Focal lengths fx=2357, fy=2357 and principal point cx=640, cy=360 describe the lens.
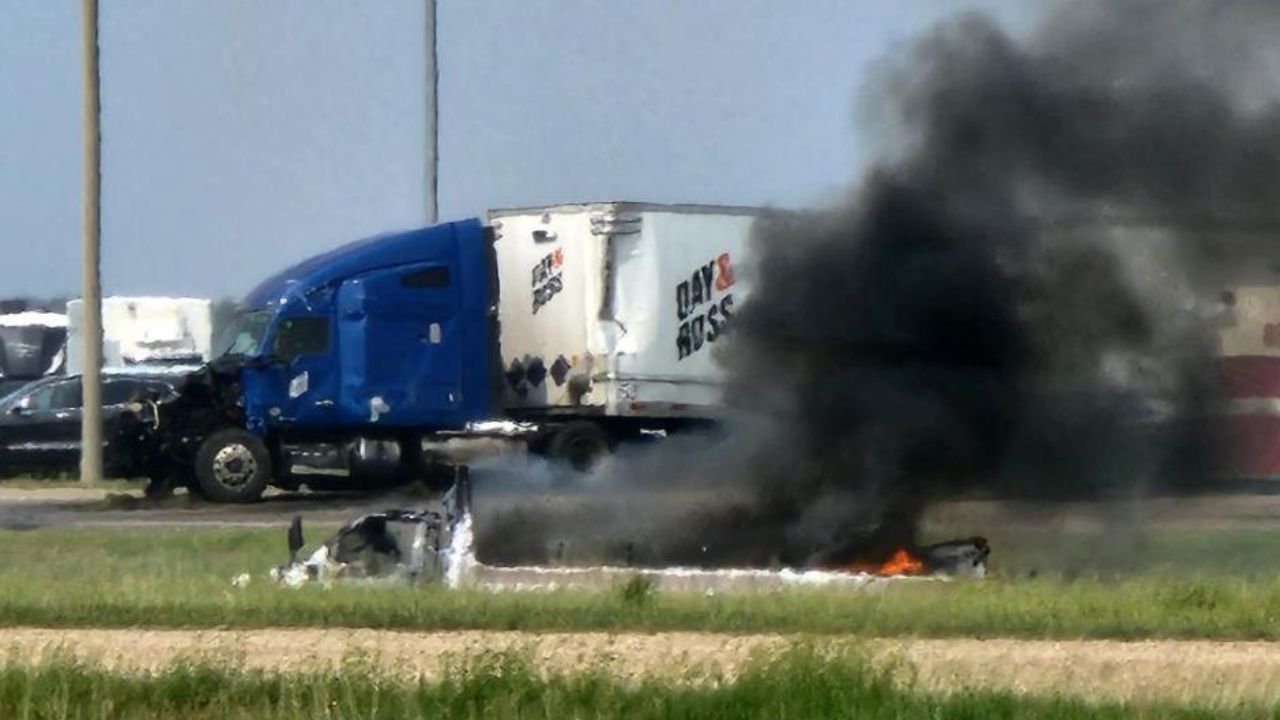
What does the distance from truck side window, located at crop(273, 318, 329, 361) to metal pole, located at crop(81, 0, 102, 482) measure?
2.78 meters

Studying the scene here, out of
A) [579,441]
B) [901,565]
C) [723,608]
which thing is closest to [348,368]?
[579,441]

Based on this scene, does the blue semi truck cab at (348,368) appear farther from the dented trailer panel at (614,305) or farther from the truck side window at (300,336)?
the dented trailer panel at (614,305)

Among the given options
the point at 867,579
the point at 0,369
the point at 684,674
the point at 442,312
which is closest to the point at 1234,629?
the point at 867,579

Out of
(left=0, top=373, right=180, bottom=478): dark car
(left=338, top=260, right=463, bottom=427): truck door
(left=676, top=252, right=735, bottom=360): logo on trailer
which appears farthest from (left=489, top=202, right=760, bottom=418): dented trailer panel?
(left=0, top=373, right=180, bottom=478): dark car

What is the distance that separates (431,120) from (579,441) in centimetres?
564

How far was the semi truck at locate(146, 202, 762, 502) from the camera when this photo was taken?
2891 centimetres

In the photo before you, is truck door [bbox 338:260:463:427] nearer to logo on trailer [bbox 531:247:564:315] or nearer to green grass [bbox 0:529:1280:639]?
logo on trailer [bbox 531:247:564:315]

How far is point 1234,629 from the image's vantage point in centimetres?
1434

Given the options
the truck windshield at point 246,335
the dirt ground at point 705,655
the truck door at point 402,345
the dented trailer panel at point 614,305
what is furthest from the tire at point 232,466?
the dirt ground at point 705,655

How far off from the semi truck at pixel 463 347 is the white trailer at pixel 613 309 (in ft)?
0.06

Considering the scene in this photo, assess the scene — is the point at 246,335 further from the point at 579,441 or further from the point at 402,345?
the point at 579,441

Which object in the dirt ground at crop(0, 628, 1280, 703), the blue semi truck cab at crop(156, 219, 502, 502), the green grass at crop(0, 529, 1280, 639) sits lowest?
the dirt ground at crop(0, 628, 1280, 703)

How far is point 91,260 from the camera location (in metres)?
30.6

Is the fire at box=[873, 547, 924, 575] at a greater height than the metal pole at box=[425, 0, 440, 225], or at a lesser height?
lesser
